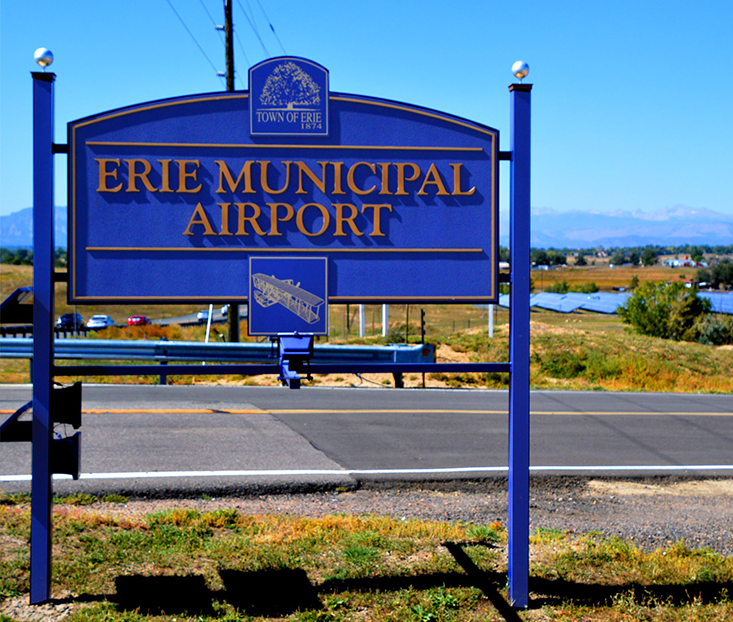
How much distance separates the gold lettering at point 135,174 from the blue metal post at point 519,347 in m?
2.20

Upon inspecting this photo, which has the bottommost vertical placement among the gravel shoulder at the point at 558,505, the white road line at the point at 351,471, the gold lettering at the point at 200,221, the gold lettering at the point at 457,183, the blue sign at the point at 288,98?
the gravel shoulder at the point at 558,505

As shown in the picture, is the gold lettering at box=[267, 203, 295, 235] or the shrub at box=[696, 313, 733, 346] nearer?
the gold lettering at box=[267, 203, 295, 235]

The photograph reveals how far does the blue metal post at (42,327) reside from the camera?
412 centimetres

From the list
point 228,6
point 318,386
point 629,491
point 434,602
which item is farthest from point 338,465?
point 228,6

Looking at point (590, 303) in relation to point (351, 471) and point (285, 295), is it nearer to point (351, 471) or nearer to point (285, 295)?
point (351, 471)

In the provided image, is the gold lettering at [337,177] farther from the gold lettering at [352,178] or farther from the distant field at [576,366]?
the distant field at [576,366]

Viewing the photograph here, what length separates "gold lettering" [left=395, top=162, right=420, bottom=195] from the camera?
Result: 4.62 m

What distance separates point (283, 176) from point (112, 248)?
1119 mm

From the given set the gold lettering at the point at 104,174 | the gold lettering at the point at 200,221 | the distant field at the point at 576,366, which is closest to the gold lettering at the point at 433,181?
→ the gold lettering at the point at 200,221

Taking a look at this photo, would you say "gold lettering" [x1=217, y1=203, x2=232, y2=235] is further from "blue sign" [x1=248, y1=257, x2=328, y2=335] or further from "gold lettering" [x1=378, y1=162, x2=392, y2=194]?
"gold lettering" [x1=378, y1=162, x2=392, y2=194]

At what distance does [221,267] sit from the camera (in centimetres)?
450

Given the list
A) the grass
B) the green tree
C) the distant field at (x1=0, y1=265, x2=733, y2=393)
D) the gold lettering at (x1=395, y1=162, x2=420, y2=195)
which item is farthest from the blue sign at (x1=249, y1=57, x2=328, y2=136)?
the green tree

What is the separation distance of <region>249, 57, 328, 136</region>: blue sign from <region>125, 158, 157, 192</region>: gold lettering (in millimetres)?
678

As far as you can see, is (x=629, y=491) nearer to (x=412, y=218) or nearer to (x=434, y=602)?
(x=434, y=602)
